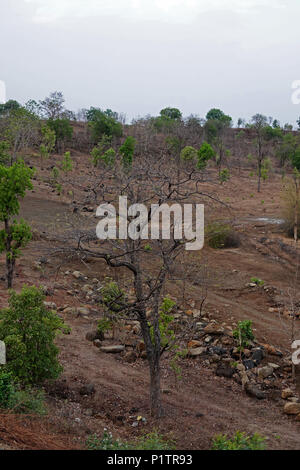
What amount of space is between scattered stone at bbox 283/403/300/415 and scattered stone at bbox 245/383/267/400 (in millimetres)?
504

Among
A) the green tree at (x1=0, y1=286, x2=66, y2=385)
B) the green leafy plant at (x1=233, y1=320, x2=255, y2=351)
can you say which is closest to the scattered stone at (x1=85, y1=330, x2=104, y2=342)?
the green tree at (x1=0, y1=286, x2=66, y2=385)

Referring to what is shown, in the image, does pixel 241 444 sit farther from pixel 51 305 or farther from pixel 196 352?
pixel 51 305

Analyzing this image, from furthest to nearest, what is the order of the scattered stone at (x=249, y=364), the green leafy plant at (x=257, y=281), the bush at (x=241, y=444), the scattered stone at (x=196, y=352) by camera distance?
the green leafy plant at (x=257, y=281)
the scattered stone at (x=196, y=352)
the scattered stone at (x=249, y=364)
the bush at (x=241, y=444)

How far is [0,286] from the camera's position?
10992 mm

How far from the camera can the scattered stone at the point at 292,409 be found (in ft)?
21.9

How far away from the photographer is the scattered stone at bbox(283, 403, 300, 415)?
6.67m

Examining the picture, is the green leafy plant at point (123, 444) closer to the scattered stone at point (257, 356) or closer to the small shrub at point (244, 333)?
the scattered stone at point (257, 356)

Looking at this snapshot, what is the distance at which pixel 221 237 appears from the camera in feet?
54.1

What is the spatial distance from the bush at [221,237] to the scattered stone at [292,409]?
9.63 metres

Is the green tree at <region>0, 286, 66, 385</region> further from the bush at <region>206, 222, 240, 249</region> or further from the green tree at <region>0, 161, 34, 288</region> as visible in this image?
the bush at <region>206, 222, 240, 249</region>

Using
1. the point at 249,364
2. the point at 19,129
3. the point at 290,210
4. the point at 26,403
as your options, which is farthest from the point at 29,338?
the point at 19,129

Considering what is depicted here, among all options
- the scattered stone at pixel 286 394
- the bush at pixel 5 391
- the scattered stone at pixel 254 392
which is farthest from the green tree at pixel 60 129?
the bush at pixel 5 391
